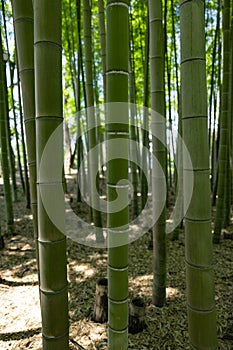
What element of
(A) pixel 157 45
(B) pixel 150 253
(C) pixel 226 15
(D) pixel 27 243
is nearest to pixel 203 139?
(A) pixel 157 45

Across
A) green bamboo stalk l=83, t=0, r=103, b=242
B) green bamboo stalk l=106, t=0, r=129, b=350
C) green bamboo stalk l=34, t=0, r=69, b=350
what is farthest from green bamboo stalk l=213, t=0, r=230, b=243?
green bamboo stalk l=34, t=0, r=69, b=350

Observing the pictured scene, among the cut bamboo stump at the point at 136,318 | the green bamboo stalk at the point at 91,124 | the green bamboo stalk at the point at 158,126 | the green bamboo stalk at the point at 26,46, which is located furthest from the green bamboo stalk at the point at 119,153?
the green bamboo stalk at the point at 91,124

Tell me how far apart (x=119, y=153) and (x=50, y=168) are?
276 mm

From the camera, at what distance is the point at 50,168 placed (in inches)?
41.4

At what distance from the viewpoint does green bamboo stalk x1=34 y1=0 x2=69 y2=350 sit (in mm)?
1008

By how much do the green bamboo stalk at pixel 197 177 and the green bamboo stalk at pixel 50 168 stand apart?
Result: 51cm

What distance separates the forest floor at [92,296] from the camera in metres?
1.77

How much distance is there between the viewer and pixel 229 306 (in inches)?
82.0

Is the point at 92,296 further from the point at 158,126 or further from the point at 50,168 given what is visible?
the point at 50,168

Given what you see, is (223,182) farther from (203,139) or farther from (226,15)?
(203,139)

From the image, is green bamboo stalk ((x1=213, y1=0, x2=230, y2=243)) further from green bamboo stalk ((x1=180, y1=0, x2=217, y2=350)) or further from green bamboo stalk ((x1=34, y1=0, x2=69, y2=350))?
green bamboo stalk ((x1=34, y1=0, x2=69, y2=350))

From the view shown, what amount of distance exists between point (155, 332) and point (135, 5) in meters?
4.80

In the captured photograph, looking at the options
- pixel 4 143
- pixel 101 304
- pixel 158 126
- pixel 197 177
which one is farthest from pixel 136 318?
pixel 4 143

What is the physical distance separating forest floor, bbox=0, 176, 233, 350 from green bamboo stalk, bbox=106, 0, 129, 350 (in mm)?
643
